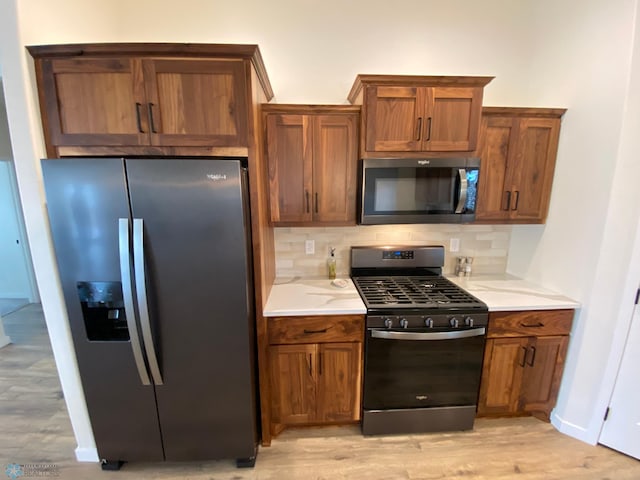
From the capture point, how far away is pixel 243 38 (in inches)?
81.4

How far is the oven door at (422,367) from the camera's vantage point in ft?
5.80

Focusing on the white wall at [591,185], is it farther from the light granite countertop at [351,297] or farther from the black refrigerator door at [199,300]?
the black refrigerator door at [199,300]

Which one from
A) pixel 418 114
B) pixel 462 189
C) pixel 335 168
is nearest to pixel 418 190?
pixel 462 189

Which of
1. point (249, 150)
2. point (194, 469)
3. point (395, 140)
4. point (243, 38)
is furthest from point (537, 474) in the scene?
point (243, 38)

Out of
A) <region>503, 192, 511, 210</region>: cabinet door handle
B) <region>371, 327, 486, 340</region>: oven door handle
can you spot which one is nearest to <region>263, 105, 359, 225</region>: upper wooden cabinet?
<region>371, 327, 486, 340</region>: oven door handle

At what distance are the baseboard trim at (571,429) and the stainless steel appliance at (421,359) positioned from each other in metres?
0.66

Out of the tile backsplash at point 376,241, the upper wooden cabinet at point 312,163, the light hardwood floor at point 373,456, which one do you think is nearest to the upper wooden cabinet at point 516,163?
the tile backsplash at point 376,241

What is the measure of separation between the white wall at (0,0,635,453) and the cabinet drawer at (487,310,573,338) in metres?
0.19

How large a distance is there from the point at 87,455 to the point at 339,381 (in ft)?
5.59

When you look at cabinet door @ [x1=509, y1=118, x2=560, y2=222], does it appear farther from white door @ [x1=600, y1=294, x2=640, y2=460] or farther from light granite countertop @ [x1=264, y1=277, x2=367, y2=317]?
light granite countertop @ [x1=264, y1=277, x2=367, y2=317]

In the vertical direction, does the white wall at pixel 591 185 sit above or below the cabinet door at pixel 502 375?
above

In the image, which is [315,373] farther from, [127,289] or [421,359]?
[127,289]

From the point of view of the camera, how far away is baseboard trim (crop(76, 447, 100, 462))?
1.74 metres

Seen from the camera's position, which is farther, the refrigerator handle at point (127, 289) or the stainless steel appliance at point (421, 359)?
the stainless steel appliance at point (421, 359)
